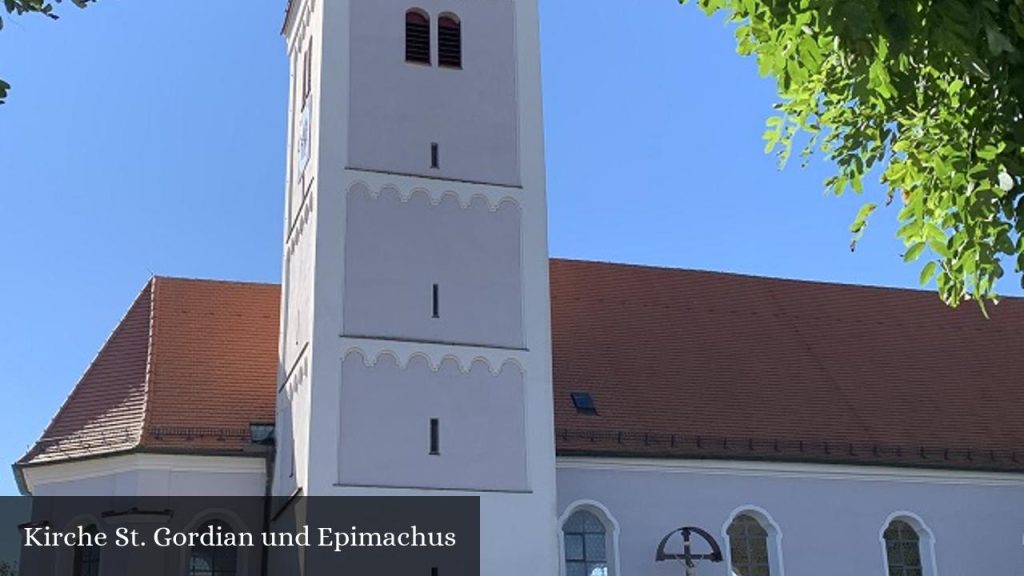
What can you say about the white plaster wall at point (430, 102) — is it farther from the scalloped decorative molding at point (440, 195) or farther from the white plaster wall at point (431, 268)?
the white plaster wall at point (431, 268)

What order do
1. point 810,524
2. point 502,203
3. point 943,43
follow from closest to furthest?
point 943,43, point 502,203, point 810,524

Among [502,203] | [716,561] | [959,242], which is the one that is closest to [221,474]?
[502,203]

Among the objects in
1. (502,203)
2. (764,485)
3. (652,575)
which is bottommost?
(652,575)

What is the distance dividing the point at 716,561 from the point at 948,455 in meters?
4.52

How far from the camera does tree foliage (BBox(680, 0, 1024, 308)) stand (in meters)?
6.95

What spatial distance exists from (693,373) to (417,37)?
6851 millimetres

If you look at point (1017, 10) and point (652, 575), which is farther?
point (652, 575)

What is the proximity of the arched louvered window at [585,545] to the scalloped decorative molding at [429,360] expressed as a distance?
104 inches

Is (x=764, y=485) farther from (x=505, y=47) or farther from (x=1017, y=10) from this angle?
(x=1017, y=10)

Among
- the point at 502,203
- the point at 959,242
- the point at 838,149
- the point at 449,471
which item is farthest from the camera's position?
the point at 502,203

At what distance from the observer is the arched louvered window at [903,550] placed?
20000mm

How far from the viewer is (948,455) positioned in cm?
2075

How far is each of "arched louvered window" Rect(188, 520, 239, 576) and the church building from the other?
0.07 meters

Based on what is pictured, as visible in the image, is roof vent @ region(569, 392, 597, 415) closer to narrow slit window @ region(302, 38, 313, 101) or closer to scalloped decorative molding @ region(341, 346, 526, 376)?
scalloped decorative molding @ region(341, 346, 526, 376)
